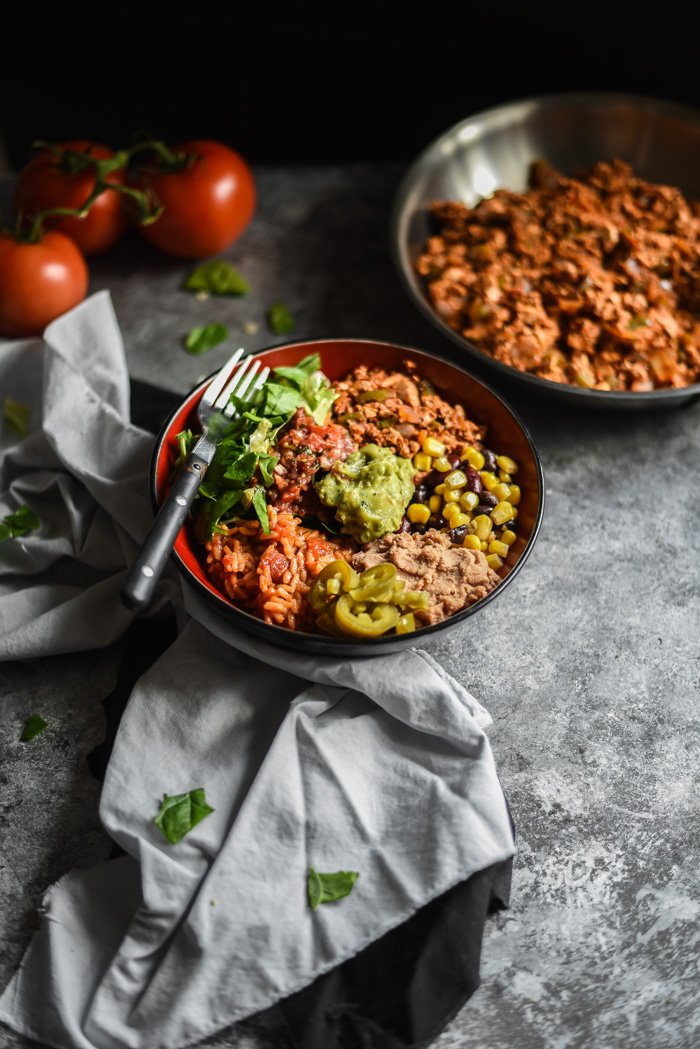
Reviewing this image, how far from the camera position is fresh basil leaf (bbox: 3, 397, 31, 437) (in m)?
3.02

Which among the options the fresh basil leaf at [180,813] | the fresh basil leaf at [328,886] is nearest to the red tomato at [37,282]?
the fresh basil leaf at [180,813]

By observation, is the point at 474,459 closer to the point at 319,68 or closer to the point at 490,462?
the point at 490,462

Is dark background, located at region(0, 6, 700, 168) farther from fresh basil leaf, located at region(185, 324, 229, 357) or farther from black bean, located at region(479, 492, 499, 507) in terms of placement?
black bean, located at region(479, 492, 499, 507)

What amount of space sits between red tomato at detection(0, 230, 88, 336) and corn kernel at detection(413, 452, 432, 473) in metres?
1.46

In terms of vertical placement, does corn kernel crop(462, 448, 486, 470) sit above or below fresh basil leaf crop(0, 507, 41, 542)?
above

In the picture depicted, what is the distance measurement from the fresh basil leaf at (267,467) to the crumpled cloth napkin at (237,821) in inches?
14.4

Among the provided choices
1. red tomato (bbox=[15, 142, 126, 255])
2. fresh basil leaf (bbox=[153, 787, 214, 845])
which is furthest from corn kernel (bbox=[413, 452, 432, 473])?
red tomato (bbox=[15, 142, 126, 255])

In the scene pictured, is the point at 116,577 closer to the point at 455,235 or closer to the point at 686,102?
the point at 455,235

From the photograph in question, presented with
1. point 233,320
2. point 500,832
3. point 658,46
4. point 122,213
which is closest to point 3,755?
point 500,832

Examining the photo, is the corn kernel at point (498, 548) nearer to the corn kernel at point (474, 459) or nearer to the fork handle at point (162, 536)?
the corn kernel at point (474, 459)

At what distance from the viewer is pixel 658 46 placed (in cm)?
363

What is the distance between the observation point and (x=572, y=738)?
2.46 metres

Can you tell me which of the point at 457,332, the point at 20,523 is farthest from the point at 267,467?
the point at 457,332

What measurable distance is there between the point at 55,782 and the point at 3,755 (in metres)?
0.16
